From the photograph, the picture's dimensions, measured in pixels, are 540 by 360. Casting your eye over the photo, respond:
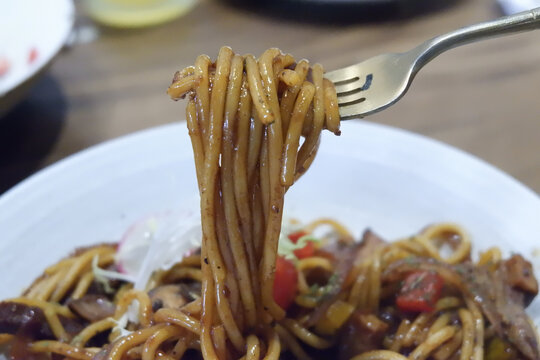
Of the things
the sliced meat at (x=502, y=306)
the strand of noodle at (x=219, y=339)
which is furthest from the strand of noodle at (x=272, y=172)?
the sliced meat at (x=502, y=306)

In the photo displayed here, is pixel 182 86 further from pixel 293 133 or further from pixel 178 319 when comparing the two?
pixel 178 319

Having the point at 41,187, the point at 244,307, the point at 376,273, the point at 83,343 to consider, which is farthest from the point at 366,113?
the point at 41,187

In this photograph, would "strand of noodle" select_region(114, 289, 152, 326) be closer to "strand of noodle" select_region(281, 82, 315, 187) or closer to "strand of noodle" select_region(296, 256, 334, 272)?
"strand of noodle" select_region(296, 256, 334, 272)

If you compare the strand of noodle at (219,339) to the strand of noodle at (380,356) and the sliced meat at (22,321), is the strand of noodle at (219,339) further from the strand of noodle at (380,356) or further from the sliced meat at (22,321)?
the sliced meat at (22,321)

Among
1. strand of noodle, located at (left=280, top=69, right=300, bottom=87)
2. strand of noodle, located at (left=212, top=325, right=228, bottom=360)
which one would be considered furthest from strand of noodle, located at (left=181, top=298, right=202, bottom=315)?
strand of noodle, located at (left=280, top=69, right=300, bottom=87)

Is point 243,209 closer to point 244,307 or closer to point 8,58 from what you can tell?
point 244,307

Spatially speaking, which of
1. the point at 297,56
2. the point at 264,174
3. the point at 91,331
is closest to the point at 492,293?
the point at 264,174
